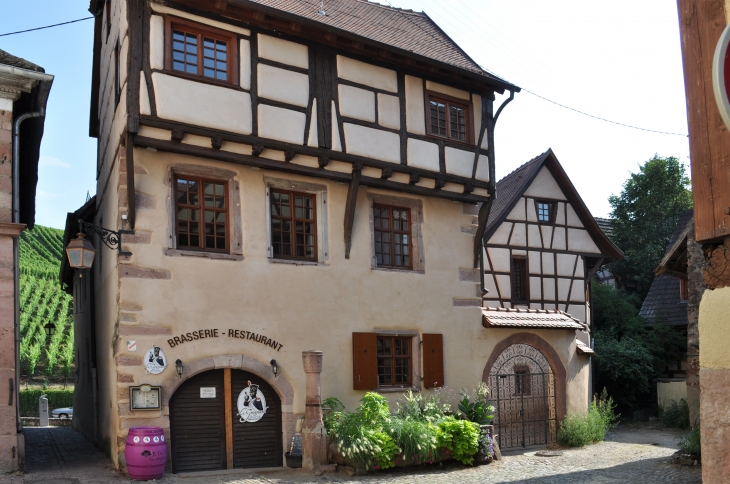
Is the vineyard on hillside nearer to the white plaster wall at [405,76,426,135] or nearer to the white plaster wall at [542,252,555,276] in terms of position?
the white plaster wall at [542,252,555,276]

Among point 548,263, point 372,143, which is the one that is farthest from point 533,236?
point 372,143

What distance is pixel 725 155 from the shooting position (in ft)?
16.3

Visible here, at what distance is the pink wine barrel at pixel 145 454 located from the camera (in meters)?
11.4

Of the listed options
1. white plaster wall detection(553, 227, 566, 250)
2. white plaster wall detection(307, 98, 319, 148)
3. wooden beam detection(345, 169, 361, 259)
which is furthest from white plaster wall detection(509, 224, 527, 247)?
white plaster wall detection(307, 98, 319, 148)

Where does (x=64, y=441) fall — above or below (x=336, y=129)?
below

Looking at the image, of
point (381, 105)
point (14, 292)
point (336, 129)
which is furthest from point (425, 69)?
point (14, 292)

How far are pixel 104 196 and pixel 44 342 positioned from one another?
95.5ft

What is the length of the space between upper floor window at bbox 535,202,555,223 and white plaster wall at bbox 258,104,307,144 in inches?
442

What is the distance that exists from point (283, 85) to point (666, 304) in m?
18.3

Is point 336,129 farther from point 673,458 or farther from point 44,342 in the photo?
point 44,342

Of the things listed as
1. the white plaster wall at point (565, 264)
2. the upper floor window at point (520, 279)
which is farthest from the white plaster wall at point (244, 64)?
the white plaster wall at point (565, 264)

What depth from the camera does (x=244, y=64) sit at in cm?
1321

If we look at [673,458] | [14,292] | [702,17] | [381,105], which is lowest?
[673,458]

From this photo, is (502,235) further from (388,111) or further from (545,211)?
(388,111)
